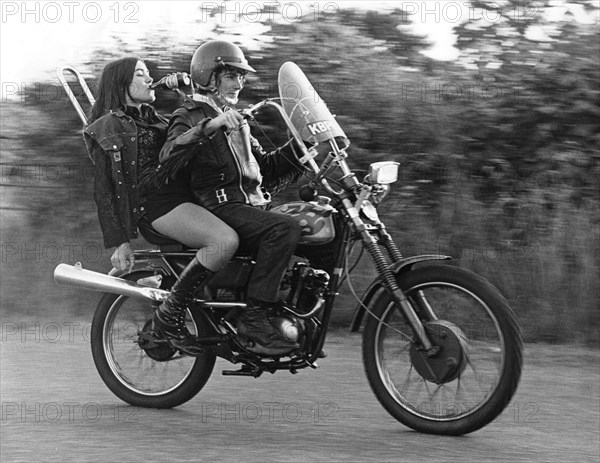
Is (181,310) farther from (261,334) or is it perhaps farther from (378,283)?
(378,283)

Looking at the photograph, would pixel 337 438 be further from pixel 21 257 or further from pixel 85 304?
pixel 21 257

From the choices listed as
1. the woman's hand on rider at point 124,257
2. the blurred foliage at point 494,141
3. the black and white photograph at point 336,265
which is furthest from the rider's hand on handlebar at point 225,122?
the blurred foliage at point 494,141

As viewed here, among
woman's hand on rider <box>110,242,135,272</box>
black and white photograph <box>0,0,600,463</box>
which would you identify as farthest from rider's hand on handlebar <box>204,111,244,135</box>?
woman's hand on rider <box>110,242,135,272</box>

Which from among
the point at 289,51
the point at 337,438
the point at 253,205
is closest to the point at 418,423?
the point at 337,438

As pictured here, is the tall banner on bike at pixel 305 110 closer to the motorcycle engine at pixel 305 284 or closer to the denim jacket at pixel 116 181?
the motorcycle engine at pixel 305 284

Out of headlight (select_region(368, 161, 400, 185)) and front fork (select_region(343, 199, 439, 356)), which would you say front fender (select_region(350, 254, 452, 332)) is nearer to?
front fork (select_region(343, 199, 439, 356))

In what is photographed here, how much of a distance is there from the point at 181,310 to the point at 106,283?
Answer: 55 centimetres

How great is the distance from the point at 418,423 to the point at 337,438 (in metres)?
0.43

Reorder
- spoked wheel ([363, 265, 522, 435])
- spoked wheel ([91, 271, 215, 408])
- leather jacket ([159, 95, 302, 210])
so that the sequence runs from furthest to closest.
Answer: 1. spoked wheel ([91, 271, 215, 408])
2. leather jacket ([159, 95, 302, 210])
3. spoked wheel ([363, 265, 522, 435])

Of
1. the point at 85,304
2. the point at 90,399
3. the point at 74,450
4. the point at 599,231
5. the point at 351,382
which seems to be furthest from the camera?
the point at 85,304

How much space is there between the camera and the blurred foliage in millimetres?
8898

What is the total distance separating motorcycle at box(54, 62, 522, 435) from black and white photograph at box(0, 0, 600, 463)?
0.04 feet

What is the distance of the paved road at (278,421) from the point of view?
18.3 ft

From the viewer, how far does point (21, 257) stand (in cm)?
1071
